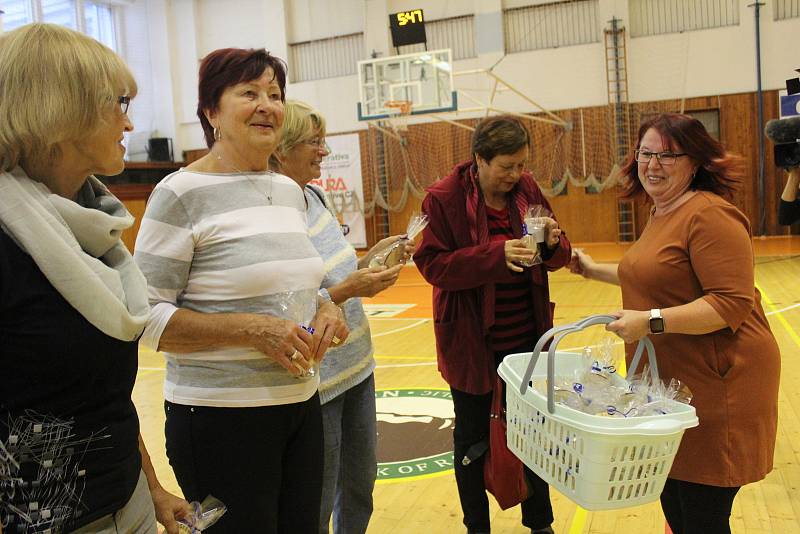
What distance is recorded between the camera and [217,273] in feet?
5.34

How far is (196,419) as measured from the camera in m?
1.63

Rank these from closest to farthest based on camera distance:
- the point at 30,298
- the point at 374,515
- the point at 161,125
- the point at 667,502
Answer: the point at 30,298, the point at 667,502, the point at 374,515, the point at 161,125

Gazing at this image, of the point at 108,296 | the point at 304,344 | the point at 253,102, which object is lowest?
the point at 304,344

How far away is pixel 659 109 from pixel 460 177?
40.4 feet

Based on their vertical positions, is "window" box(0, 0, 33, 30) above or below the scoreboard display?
above

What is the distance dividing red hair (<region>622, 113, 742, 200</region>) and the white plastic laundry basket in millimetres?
648

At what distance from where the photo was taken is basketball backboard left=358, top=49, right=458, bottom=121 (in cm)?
1269

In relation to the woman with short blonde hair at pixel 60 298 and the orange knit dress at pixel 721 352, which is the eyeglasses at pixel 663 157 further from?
the woman with short blonde hair at pixel 60 298

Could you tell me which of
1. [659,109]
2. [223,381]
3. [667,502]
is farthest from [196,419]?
[659,109]

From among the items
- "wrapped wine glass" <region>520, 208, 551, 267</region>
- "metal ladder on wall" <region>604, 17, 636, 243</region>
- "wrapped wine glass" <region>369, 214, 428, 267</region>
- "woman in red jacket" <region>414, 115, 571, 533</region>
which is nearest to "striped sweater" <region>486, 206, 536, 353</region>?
"woman in red jacket" <region>414, 115, 571, 533</region>

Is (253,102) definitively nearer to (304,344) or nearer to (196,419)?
(304,344)

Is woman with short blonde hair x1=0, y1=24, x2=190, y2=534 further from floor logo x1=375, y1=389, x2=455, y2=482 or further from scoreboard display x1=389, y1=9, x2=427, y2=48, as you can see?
scoreboard display x1=389, y1=9, x2=427, y2=48

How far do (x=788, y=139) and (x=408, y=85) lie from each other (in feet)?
32.4

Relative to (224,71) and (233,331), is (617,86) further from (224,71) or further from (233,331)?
(233,331)
